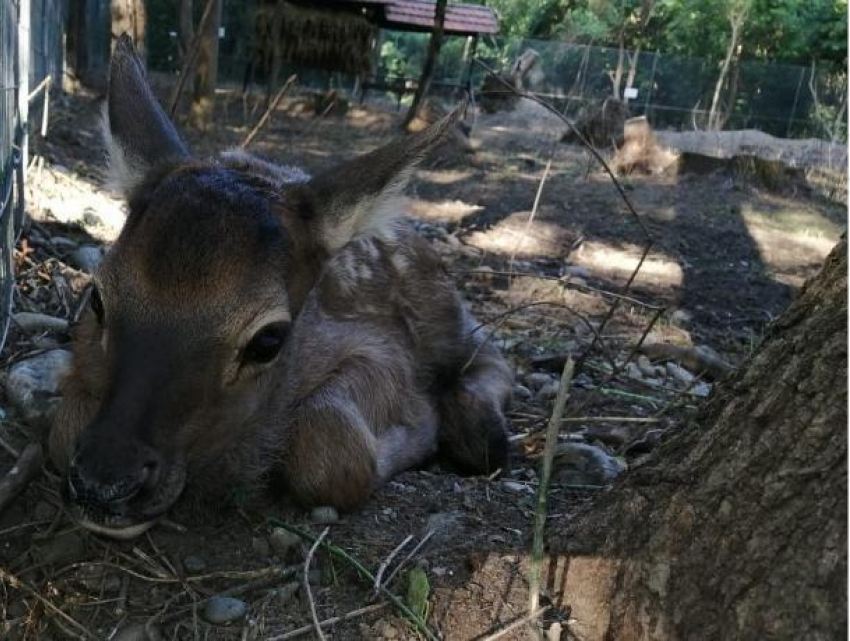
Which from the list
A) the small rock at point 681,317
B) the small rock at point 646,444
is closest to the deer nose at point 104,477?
the small rock at point 646,444

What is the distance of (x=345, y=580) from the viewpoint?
306 centimetres

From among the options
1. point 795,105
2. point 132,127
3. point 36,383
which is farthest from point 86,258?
point 795,105

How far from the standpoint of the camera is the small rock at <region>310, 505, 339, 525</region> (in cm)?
347

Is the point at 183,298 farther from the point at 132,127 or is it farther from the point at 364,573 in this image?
the point at 132,127

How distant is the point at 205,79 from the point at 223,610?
13222 mm

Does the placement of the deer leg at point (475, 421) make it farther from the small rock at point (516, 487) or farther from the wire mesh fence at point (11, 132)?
the wire mesh fence at point (11, 132)

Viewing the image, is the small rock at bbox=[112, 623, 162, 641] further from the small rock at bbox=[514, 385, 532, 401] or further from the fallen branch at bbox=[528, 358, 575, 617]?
the small rock at bbox=[514, 385, 532, 401]

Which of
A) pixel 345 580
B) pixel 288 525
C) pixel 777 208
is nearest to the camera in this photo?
pixel 345 580

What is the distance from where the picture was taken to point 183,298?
305 cm

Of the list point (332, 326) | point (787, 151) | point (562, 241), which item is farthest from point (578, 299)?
point (787, 151)

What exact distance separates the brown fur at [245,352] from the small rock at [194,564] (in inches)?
11.4

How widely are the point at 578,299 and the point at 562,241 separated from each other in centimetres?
256

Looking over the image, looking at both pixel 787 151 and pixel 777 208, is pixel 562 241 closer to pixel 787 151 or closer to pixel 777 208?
pixel 777 208

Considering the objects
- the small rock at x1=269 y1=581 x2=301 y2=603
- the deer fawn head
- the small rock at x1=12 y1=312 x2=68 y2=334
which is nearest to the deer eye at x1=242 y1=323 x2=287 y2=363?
the deer fawn head
